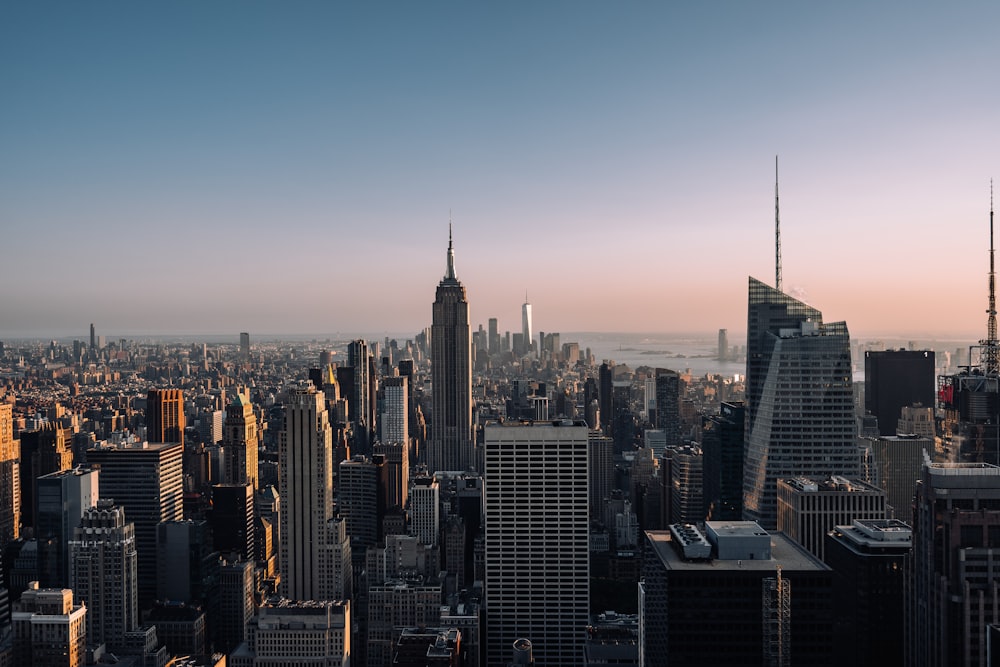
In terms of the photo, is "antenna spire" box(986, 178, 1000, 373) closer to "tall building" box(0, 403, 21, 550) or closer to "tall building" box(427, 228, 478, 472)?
"tall building" box(0, 403, 21, 550)

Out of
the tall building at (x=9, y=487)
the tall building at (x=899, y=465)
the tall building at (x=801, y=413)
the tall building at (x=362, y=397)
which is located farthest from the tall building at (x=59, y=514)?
the tall building at (x=899, y=465)

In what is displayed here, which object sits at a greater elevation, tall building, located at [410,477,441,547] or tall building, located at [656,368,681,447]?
tall building, located at [656,368,681,447]

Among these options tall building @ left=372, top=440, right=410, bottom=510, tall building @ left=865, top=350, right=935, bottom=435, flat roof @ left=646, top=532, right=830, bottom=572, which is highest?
tall building @ left=865, top=350, right=935, bottom=435

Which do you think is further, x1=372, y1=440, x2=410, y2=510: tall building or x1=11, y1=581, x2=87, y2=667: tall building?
x1=372, y1=440, x2=410, y2=510: tall building

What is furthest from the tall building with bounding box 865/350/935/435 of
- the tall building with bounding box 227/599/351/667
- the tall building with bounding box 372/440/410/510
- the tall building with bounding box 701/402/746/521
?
the tall building with bounding box 227/599/351/667

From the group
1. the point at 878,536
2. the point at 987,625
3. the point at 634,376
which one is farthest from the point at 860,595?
the point at 634,376

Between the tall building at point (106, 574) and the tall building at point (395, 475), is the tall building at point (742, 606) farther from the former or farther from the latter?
the tall building at point (395, 475)
